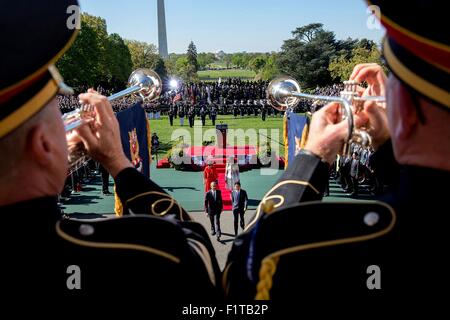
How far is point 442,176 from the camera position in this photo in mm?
1368

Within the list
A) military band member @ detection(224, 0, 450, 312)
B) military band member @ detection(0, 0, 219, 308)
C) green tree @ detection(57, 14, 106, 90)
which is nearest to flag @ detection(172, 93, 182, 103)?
green tree @ detection(57, 14, 106, 90)

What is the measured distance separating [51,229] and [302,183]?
1.06m

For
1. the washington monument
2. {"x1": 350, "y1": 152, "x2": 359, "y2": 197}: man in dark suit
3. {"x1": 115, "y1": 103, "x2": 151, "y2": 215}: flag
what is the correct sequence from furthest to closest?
1. the washington monument
2. {"x1": 350, "y1": 152, "x2": 359, "y2": 197}: man in dark suit
3. {"x1": 115, "y1": 103, "x2": 151, "y2": 215}: flag

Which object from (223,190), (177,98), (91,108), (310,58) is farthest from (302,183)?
(310,58)

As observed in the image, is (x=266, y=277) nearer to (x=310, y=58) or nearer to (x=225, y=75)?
(x=310, y=58)

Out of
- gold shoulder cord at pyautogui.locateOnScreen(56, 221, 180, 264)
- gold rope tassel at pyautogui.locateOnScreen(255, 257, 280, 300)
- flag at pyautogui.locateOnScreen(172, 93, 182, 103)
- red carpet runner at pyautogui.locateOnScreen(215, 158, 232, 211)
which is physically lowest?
red carpet runner at pyautogui.locateOnScreen(215, 158, 232, 211)

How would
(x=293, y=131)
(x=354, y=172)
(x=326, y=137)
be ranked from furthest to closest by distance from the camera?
(x=354, y=172), (x=293, y=131), (x=326, y=137)

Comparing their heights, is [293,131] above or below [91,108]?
below

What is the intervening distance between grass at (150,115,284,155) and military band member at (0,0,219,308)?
74.7 feet

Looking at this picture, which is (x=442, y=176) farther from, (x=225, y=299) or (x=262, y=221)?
(x=225, y=299)

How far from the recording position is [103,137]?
103 inches

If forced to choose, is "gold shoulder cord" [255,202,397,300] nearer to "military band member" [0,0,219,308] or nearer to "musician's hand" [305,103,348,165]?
"military band member" [0,0,219,308]

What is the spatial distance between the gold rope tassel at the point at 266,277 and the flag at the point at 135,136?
7180 millimetres

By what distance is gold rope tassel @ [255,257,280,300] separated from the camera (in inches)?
59.9
